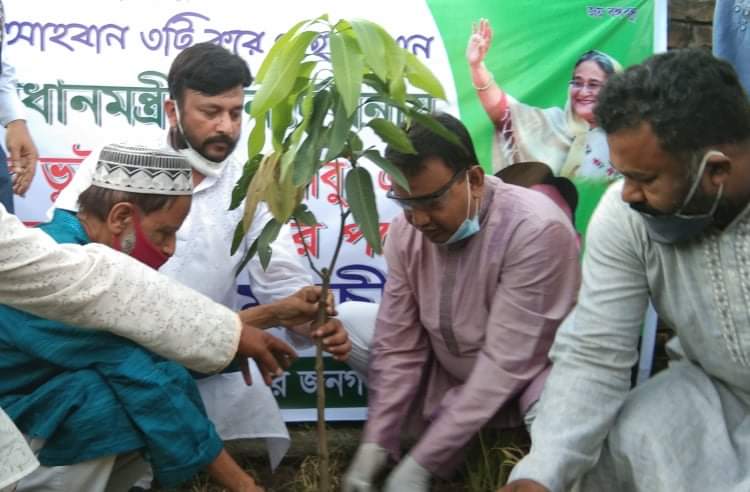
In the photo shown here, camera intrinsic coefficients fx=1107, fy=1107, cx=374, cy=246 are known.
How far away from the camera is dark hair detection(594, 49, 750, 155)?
2.40 metres

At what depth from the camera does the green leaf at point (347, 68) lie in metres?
2.45

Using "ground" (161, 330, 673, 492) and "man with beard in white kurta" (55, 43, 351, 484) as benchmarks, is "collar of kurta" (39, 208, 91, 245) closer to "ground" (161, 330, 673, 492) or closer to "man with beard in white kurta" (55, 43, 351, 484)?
"man with beard in white kurta" (55, 43, 351, 484)

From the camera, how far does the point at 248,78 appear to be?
4.16m

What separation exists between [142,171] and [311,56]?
3.81ft

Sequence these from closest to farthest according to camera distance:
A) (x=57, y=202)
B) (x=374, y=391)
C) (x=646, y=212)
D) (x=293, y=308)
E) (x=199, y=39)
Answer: (x=646, y=212) < (x=293, y=308) < (x=374, y=391) < (x=57, y=202) < (x=199, y=39)

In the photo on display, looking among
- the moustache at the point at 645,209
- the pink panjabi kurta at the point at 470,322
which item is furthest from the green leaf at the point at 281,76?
the pink panjabi kurta at the point at 470,322

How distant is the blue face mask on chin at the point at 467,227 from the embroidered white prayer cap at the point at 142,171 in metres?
0.83

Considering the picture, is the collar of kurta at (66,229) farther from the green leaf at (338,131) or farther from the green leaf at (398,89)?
the green leaf at (398,89)

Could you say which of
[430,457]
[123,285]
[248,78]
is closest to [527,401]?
[430,457]

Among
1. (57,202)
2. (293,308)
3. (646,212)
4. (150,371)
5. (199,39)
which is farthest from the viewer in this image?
(199,39)

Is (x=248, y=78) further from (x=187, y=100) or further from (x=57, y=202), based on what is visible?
(x=57, y=202)

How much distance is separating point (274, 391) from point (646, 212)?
7.14 feet

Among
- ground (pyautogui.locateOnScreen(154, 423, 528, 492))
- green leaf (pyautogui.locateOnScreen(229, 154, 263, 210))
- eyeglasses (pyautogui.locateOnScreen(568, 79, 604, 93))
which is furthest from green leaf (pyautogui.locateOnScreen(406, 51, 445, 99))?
eyeglasses (pyautogui.locateOnScreen(568, 79, 604, 93))

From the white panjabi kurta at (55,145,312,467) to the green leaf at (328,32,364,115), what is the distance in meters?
1.47
